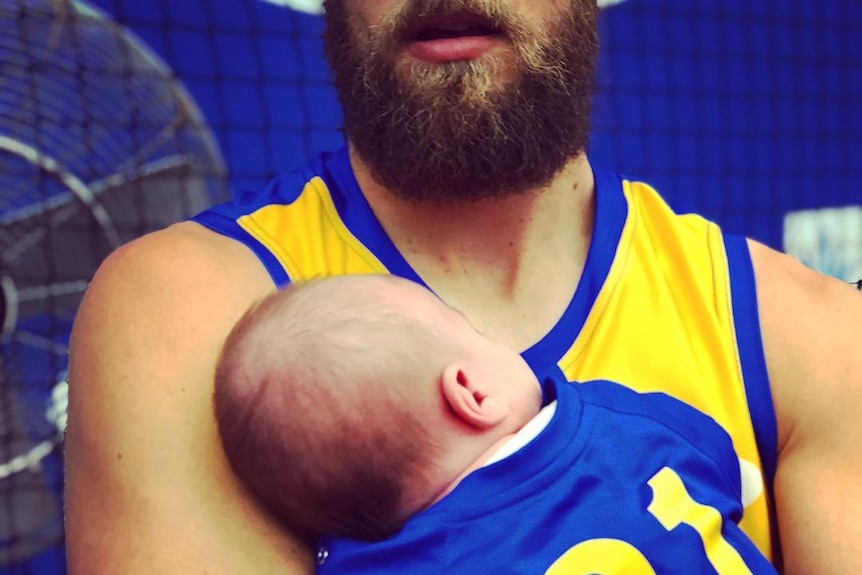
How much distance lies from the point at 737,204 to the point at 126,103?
2202 millimetres

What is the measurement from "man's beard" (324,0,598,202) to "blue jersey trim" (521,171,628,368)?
0.08 meters

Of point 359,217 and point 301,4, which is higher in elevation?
point 301,4

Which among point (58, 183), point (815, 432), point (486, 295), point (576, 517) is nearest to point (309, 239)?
point (486, 295)

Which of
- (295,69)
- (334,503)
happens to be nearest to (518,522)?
(334,503)

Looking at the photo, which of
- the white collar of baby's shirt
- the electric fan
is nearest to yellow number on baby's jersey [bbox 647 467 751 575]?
the white collar of baby's shirt

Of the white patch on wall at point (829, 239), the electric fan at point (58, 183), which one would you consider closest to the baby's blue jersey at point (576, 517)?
the electric fan at point (58, 183)

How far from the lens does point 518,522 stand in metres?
0.84

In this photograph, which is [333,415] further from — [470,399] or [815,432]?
[815,432]

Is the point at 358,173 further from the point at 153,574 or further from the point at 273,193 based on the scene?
the point at 153,574

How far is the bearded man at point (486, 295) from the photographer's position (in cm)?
89

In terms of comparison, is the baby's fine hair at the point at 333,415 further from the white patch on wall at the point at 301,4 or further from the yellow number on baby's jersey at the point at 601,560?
the white patch on wall at the point at 301,4

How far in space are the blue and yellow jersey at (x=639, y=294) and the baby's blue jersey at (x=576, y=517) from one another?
10 cm

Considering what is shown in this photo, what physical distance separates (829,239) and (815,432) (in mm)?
2853

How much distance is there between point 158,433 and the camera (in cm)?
A: 89
